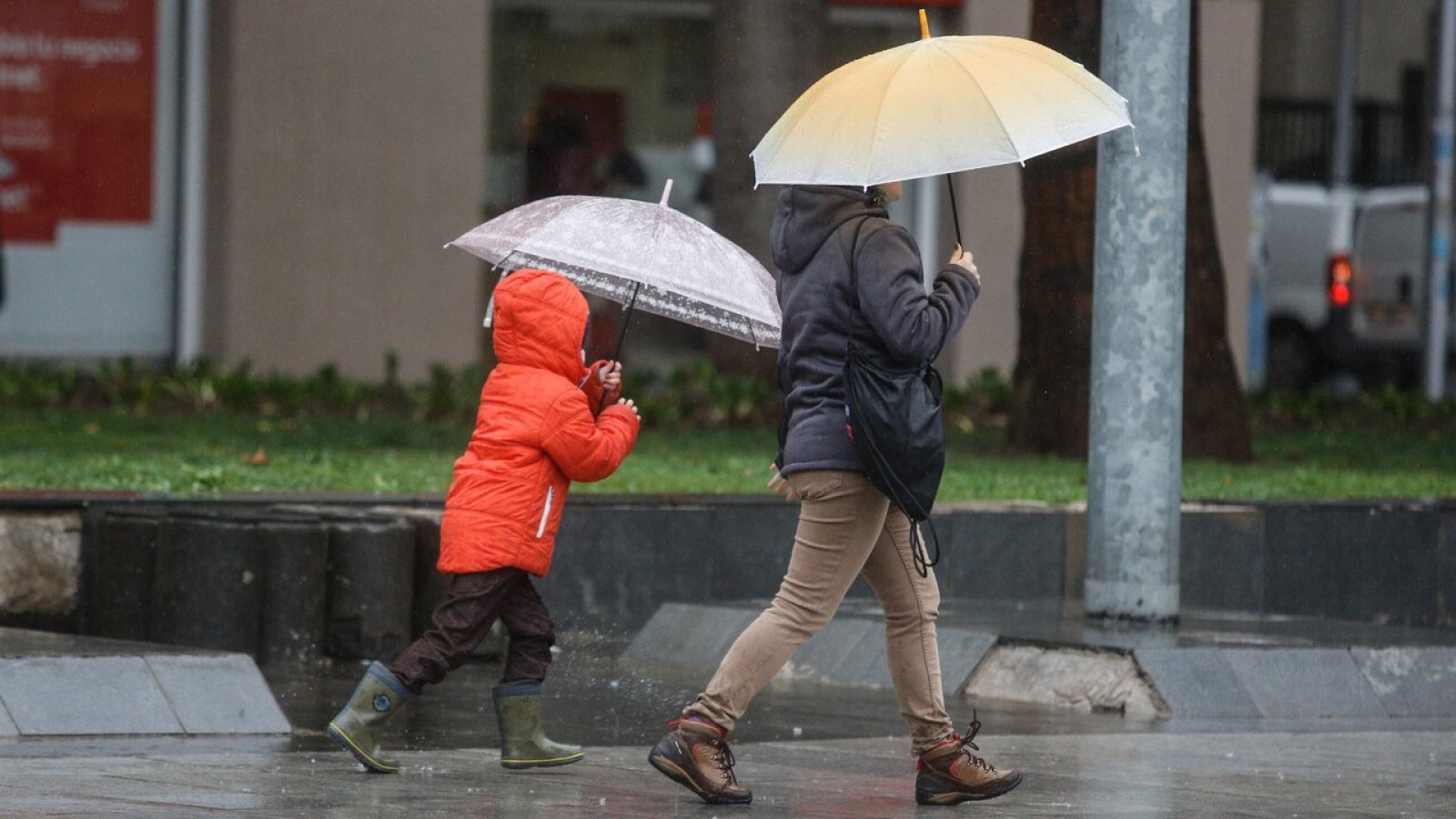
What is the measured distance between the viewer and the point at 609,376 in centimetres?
618

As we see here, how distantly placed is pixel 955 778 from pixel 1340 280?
66.4ft

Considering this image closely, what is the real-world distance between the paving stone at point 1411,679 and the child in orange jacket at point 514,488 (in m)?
2.95

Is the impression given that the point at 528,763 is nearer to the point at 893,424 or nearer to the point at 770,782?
the point at 770,782

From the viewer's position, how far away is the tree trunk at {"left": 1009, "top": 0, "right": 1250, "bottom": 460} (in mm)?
11992

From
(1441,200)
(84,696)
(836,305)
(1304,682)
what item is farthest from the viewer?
(1441,200)

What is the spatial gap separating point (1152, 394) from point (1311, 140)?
81.9ft

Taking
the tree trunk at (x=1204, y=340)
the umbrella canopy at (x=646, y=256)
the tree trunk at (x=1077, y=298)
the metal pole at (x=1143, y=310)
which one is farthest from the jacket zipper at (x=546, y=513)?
the tree trunk at (x=1204, y=340)

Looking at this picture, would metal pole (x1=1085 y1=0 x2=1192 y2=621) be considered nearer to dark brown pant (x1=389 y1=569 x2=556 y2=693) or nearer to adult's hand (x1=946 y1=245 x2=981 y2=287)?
adult's hand (x1=946 y1=245 x2=981 y2=287)

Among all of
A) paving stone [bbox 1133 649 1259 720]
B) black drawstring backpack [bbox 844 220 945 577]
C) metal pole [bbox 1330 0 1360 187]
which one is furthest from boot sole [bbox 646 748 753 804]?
metal pole [bbox 1330 0 1360 187]

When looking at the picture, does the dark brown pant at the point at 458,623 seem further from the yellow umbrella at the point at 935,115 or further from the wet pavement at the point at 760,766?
the yellow umbrella at the point at 935,115

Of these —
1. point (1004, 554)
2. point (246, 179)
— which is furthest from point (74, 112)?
point (1004, 554)

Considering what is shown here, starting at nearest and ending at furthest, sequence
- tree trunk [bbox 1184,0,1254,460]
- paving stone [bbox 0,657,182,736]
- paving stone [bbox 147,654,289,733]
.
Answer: paving stone [bbox 0,657,182,736]
paving stone [bbox 147,654,289,733]
tree trunk [bbox 1184,0,1254,460]

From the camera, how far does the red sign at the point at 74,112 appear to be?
54.3ft

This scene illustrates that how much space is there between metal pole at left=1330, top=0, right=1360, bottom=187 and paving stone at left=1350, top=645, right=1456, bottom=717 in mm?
21507
